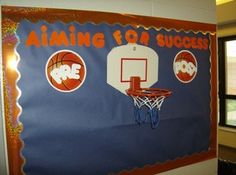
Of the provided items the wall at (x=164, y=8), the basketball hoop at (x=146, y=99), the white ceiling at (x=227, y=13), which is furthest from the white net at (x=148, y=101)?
the white ceiling at (x=227, y=13)

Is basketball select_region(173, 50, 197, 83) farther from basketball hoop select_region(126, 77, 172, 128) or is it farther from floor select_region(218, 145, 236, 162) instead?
floor select_region(218, 145, 236, 162)

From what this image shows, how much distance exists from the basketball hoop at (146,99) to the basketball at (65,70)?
39 cm

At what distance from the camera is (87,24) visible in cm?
146

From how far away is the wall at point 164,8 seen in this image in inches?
55.1

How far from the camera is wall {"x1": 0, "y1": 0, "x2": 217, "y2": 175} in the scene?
140 centimetres

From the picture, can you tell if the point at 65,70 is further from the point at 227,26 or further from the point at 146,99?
the point at 227,26

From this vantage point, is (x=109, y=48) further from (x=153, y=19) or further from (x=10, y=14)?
(x=10, y=14)

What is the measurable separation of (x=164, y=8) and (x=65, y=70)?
0.95 metres

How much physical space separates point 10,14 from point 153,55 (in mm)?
1014

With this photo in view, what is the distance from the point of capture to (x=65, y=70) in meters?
1.40

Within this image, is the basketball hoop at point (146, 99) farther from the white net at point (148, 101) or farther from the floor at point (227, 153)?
the floor at point (227, 153)

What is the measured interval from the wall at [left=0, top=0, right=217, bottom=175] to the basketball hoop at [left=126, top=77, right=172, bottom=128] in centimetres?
51

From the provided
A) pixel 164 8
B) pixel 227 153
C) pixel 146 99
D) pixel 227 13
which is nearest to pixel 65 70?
pixel 146 99

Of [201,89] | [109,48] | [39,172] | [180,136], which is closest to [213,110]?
[201,89]
